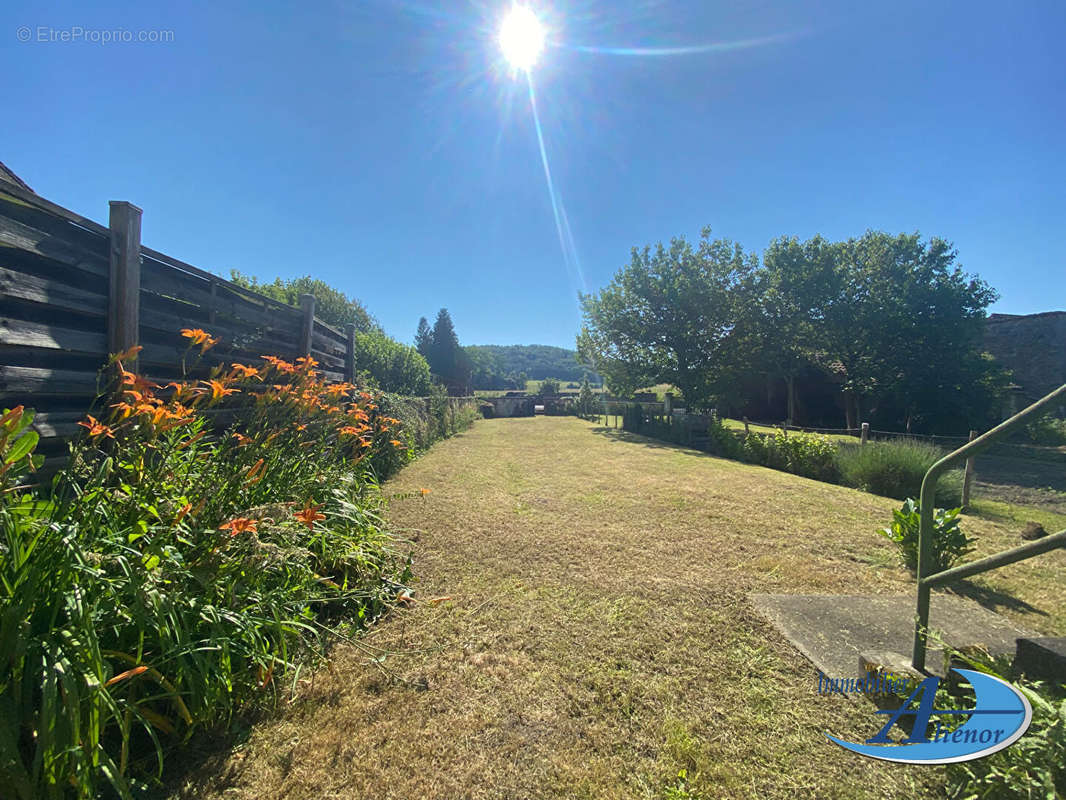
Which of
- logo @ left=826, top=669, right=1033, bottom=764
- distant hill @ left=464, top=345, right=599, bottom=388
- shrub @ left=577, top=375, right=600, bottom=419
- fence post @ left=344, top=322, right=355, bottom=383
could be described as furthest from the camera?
distant hill @ left=464, top=345, right=599, bottom=388

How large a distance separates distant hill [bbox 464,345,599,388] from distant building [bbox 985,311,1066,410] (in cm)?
5118

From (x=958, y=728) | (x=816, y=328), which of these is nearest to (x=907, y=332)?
(x=816, y=328)

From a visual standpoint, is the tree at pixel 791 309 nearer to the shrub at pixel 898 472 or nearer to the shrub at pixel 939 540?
the shrub at pixel 898 472

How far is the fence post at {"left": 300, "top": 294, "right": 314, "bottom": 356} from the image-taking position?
4410mm

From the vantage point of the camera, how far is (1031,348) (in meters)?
16.3

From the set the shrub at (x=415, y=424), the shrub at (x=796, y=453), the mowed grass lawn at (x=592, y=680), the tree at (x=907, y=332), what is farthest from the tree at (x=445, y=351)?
the mowed grass lawn at (x=592, y=680)

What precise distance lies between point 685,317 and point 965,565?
19102 mm

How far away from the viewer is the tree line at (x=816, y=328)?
15.4 meters

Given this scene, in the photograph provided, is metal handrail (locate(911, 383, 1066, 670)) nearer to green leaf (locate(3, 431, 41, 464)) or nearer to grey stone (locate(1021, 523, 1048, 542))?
green leaf (locate(3, 431, 41, 464))

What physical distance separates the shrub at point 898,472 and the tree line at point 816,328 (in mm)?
12187

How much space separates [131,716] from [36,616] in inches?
18.3

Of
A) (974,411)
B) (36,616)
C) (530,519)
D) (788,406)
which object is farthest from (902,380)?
(36,616)

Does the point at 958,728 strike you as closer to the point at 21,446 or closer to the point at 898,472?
the point at 21,446

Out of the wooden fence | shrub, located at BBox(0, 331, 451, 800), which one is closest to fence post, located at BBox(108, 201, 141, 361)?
the wooden fence
